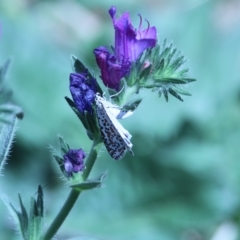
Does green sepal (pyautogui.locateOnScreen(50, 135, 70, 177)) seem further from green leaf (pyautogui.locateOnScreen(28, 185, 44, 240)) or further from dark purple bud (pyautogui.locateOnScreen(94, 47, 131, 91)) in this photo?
dark purple bud (pyautogui.locateOnScreen(94, 47, 131, 91))

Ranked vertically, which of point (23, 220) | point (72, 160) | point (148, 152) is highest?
point (148, 152)

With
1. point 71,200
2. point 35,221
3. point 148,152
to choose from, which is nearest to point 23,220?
point 35,221

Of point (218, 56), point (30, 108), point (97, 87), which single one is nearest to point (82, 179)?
point (97, 87)

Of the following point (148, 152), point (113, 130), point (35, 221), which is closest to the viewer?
point (113, 130)

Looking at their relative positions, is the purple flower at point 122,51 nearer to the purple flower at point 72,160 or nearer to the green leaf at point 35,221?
the purple flower at point 72,160

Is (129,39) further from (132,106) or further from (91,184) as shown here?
(91,184)

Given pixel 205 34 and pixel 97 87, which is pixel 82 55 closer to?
pixel 205 34
